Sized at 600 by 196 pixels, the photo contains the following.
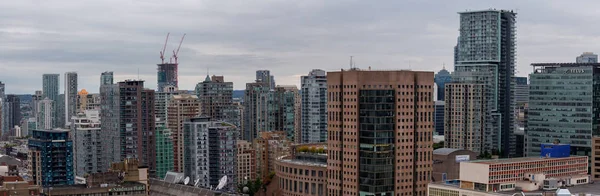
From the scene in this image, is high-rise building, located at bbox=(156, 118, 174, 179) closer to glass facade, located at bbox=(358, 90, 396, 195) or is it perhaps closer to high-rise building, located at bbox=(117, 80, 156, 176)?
high-rise building, located at bbox=(117, 80, 156, 176)

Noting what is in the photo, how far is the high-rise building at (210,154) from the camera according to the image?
155375mm

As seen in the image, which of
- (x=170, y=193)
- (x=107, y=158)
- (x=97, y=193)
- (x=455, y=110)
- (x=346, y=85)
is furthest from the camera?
(x=455, y=110)

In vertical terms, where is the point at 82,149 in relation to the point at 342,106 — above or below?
below

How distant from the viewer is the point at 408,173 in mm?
106688

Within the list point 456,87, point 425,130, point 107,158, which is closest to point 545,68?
point 456,87

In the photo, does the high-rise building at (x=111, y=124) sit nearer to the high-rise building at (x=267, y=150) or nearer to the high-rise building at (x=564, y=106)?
the high-rise building at (x=267, y=150)

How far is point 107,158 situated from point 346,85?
8076cm

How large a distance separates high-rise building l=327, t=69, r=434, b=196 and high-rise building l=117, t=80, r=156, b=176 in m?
68.5

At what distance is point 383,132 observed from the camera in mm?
105438

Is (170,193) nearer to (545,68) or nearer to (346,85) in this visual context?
(346,85)

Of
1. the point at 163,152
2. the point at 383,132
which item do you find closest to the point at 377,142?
the point at 383,132

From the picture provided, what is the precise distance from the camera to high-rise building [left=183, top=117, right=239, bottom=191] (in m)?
155

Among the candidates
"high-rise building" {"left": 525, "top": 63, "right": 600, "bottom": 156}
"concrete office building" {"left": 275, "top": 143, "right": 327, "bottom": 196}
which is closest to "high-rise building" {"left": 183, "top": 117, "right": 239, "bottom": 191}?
"concrete office building" {"left": 275, "top": 143, "right": 327, "bottom": 196}

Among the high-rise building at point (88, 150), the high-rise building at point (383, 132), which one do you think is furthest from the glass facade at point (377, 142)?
the high-rise building at point (88, 150)
